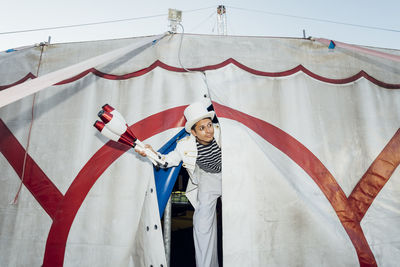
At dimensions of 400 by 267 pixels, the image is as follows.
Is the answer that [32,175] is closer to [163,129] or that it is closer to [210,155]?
[163,129]

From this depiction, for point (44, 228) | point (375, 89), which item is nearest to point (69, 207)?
point (44, 228)

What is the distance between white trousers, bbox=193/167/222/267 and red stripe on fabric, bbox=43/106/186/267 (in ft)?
2.29

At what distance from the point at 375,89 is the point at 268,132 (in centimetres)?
148

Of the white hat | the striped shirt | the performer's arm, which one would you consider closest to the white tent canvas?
the white hat

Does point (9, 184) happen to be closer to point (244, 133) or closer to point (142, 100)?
point (142, 100)

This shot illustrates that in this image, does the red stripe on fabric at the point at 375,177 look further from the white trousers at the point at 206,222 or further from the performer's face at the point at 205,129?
the performer's face at the point at 205,129

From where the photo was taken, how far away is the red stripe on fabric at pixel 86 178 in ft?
7.24

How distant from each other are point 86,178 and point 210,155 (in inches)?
53.9

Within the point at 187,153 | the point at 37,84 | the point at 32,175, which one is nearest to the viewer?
the point at 37,84

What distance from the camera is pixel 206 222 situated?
Result: 191cm

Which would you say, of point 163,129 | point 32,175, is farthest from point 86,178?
point 163,129

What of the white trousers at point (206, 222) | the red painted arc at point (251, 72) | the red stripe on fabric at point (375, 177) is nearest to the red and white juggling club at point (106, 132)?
the white trousers at point (206, 222)

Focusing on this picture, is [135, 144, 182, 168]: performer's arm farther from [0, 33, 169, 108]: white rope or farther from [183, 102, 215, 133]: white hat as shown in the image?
[0, 33, 169, 108]: white rope

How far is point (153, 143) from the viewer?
7.72 ft
